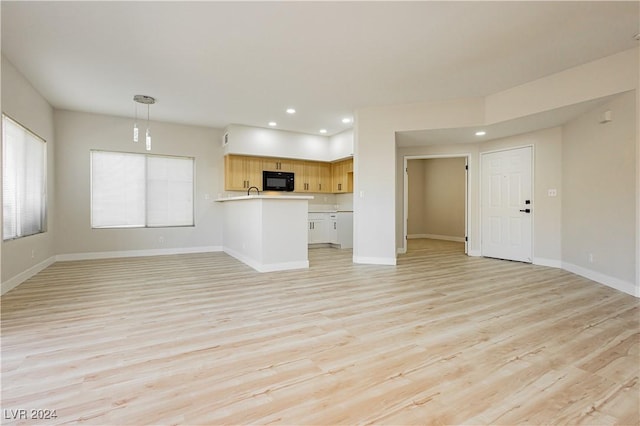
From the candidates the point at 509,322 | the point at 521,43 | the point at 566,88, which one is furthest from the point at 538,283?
the point at 521,43

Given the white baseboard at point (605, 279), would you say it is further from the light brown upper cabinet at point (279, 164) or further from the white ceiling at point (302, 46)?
the light brown upper cabinet at point (279, 164)

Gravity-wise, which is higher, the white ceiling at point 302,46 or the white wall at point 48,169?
the white ceiling at point 302,46

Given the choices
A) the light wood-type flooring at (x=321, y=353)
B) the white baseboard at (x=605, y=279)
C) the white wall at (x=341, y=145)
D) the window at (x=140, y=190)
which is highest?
the white wall at (x=341, y=145)

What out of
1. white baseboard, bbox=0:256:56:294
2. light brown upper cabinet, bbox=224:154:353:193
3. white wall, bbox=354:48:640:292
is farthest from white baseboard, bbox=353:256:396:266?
white baseboard, bbox=0:256:56:294

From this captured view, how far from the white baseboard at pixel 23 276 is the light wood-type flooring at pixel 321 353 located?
0.17 meters

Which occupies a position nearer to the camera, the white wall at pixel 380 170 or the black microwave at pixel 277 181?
the white wall at pixel 380 170

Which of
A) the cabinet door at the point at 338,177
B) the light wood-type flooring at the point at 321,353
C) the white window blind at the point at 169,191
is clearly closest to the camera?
the light wood-type flooring at the point at 321,353

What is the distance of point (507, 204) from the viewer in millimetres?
6008

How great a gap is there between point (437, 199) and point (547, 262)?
181 inches

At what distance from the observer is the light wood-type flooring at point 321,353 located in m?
1.61

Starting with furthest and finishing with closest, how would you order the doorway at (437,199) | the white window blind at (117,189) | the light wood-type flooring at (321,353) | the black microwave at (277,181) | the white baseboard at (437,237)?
the doorway at (437,199) < the white baseboard at (437,237) < the black microwave at (277,181) < the white window blind at (117,189) < the light wood-type flooring at (321,353)

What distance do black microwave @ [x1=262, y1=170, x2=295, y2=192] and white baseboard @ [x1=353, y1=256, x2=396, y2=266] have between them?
2905 millimetres

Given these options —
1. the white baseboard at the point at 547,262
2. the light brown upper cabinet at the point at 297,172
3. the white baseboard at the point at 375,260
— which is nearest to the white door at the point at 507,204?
the white baseboard at the point at 547,262

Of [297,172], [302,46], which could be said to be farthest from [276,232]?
[297,172]
